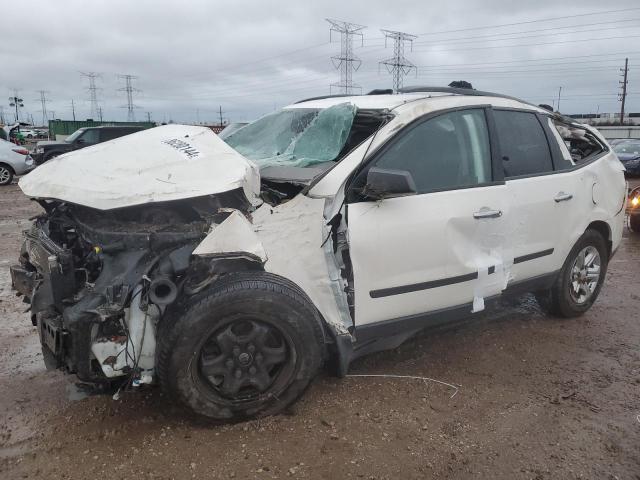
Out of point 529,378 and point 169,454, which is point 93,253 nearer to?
point 169,454

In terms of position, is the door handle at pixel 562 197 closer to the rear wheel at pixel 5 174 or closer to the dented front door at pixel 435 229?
the dented front door at pixel 435 229

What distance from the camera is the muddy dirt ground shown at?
2598 millimetres

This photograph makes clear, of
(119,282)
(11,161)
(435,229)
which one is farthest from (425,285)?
(11,161)

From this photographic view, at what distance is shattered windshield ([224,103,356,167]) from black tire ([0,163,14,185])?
1365 cm

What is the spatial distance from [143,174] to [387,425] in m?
1.91

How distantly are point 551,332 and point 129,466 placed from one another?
334 cm

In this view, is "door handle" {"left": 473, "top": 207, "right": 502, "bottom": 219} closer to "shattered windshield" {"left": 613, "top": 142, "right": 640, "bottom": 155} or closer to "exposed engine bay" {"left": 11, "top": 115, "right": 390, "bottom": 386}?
"exposed engine bay" {"left": 11, "top": 115, "right": 390, "bottom": 386}

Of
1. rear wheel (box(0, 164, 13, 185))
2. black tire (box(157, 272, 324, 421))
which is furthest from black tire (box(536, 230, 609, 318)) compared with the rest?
rear wheel (box(0, 164, 13, 185))

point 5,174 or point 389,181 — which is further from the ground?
point 389,181

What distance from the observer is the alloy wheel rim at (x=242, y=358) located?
2732mm

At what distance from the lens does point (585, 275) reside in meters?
4.55

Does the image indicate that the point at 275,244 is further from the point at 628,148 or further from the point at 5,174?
the point at 628,148

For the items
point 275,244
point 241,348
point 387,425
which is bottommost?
point 387,425

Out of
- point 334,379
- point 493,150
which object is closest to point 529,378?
point 334,379
